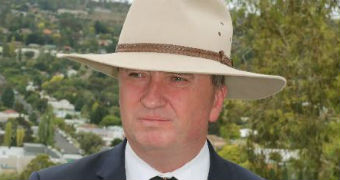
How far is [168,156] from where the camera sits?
159cm

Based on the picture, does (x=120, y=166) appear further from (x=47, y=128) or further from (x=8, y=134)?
(x=8, y=134)

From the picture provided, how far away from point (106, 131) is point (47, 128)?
1.44 m

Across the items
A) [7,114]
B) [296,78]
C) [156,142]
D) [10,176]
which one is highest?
[156,142]

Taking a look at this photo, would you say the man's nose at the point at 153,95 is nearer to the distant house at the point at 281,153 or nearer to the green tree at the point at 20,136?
the distant house at the point at 281,153

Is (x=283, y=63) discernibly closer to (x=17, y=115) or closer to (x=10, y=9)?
(x=17, y=115)

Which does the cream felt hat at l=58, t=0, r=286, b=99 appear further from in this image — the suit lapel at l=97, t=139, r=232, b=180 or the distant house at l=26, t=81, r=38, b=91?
the distant house at l=26, t=81, r=38, b=91

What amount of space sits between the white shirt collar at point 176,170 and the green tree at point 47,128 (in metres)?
11.6

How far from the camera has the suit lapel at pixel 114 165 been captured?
1.66 m

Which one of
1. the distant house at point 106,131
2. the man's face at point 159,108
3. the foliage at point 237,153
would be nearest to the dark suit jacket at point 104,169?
the man's face at point 159,108

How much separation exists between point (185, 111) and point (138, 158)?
21cm

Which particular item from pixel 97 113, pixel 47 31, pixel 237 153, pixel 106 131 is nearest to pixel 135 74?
pixel 237 153

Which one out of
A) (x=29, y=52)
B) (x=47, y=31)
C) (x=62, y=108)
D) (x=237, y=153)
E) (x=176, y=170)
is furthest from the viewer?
(x=47, y=31)

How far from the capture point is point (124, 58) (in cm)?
156

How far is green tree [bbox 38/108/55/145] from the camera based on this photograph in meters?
13.3
